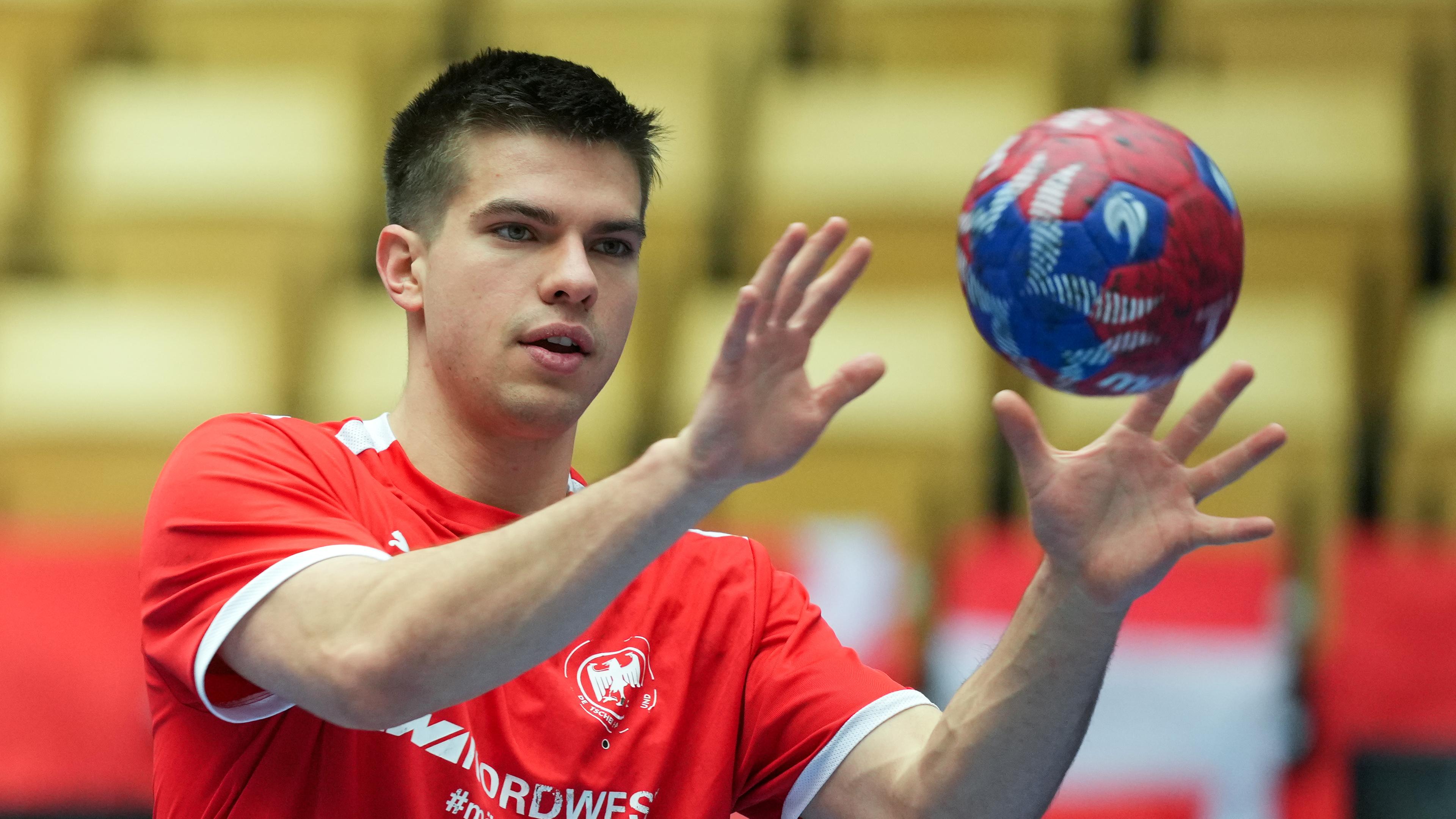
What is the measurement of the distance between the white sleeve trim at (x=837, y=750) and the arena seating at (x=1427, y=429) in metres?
2.20

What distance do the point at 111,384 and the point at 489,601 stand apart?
273 centimetres

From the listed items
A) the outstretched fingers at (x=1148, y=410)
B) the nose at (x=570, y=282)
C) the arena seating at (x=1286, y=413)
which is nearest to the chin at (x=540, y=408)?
the nose at (x=570, y=282)

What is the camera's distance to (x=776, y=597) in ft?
6.98

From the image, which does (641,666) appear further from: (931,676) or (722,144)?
(722,144)

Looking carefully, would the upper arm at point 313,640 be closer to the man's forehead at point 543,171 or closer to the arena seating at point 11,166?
the man's forehead at point 543,171

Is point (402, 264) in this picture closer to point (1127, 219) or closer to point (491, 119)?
point (491, 119)

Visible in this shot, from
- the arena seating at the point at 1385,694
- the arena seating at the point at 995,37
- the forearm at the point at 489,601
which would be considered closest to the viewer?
the forearm at the point at 489,601

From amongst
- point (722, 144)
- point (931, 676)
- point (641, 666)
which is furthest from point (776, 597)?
point (722, 144)

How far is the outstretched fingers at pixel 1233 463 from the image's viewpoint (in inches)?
68.4

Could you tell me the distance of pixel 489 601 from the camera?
4.74 ft

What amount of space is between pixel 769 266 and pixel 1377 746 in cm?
273

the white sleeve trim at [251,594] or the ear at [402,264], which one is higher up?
the ear at [402,264]

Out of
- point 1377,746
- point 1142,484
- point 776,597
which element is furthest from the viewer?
point 1377,746

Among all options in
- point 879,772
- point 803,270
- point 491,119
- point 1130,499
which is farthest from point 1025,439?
→ point 491,119
